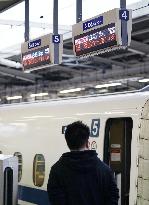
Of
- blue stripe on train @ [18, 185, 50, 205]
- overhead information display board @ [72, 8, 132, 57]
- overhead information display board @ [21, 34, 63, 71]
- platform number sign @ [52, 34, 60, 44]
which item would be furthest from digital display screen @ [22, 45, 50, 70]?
blue stripe on train @ [18, 185, 50, 205]

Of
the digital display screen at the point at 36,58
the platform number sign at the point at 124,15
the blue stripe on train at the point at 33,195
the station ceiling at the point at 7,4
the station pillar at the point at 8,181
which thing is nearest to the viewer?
the station pillar at the point at 8,181

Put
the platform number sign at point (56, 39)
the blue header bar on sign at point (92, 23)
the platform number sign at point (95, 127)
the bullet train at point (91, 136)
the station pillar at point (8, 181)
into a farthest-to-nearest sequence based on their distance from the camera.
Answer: the platform number sign at point (56, 39)
the blue header bar on sign at point (92, 23)
the platform number sign at point (95, 127)
the bullet train at point (91, 136)
the station pillar at point (8, 181)

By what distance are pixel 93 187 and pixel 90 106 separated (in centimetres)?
323

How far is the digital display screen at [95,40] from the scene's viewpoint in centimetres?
867

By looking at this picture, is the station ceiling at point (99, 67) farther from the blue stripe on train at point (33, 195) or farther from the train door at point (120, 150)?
the train door at point (120, 150)

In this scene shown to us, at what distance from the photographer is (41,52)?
11.1 meters

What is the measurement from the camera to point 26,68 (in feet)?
38.5

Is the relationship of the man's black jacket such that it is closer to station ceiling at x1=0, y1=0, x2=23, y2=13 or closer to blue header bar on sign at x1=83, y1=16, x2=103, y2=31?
blue header bar on sign at x1=83, y1=16, x2=103, y2=31

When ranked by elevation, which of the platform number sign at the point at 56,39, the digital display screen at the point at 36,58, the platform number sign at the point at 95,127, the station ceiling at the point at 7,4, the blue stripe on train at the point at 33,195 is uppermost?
the station ceiling at the point at 7,4

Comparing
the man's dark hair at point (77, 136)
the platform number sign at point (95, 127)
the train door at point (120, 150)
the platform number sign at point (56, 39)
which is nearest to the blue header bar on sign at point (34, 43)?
the platform number sign at point (56, 39)

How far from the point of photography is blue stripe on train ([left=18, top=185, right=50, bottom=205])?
7.31 meters

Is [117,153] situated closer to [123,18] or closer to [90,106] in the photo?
[90,106]

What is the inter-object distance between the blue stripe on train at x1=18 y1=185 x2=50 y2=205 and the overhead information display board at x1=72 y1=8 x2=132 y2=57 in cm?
287

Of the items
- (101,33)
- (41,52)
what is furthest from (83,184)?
(41,52)
